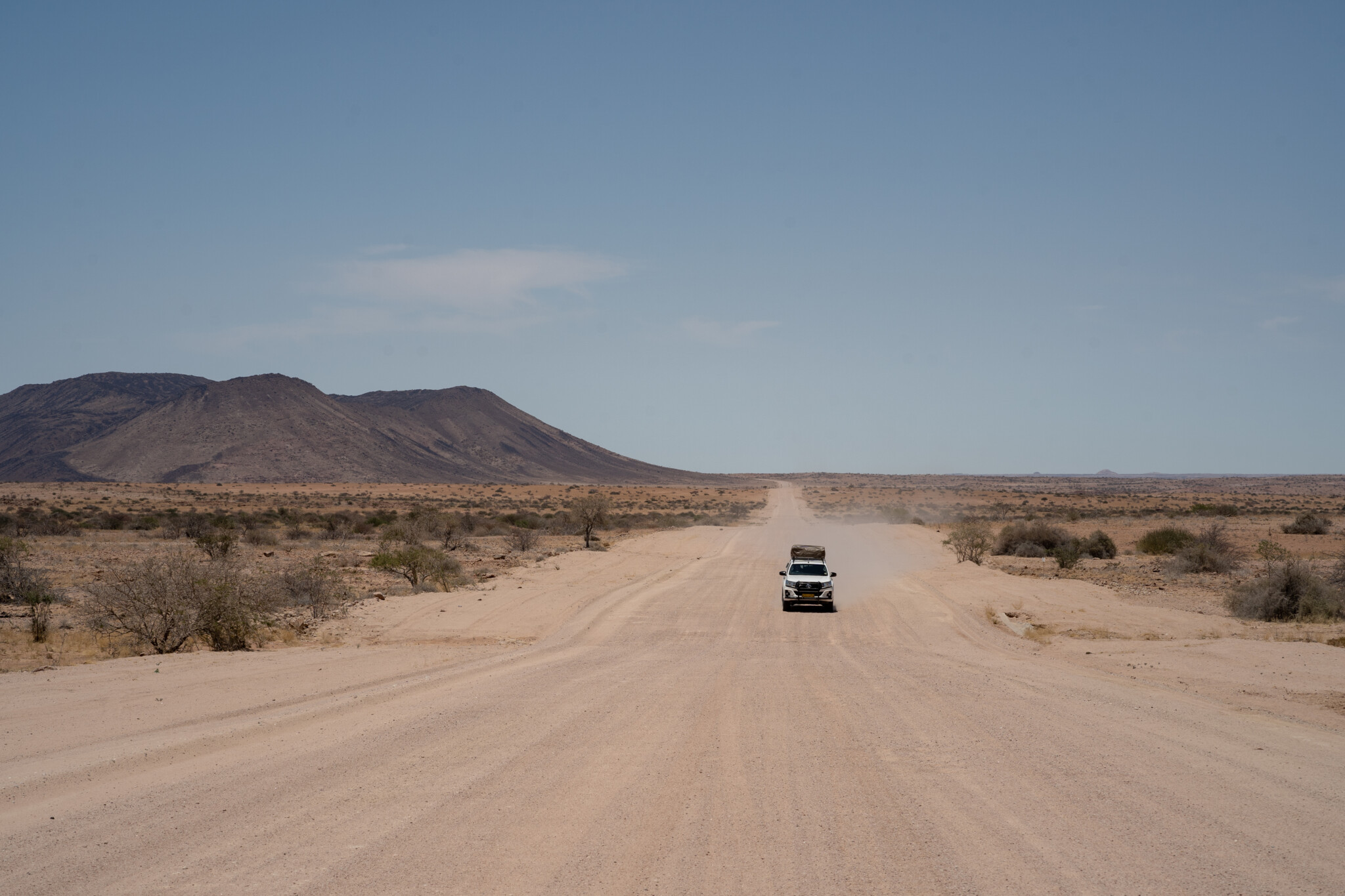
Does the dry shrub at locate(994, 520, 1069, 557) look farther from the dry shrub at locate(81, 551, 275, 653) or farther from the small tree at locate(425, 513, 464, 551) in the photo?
the dry shrub at locate(81, 551, 275, 653)

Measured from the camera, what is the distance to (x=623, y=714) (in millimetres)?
12039

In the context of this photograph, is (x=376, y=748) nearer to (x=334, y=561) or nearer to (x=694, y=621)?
(x=694, y=621)

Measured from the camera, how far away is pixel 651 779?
356 inches

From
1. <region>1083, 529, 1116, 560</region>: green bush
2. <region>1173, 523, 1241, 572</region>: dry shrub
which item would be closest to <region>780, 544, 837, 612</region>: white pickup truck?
<region>1173, 523, 1241, 572</region>: dry shrub

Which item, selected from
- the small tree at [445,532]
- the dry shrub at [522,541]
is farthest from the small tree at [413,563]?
the dry shrub at [522,541]

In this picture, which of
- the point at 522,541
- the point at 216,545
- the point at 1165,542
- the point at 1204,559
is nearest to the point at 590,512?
the point at 522,541

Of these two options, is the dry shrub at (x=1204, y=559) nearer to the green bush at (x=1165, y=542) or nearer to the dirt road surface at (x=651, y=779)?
the green bush at (x=1165, y=542)

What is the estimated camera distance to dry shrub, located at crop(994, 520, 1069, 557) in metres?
44.4

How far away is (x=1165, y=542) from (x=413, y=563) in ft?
111

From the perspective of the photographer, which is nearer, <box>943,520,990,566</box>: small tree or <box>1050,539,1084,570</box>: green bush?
<box>1050,539,1084,570</box>: green bush

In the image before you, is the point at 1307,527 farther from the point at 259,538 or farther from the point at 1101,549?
the point at 259,538

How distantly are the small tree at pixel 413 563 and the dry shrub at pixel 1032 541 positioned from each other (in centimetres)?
2824

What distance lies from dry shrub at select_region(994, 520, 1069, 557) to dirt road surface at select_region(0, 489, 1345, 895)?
1090 inches

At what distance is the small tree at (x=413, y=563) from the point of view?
1147 inches
